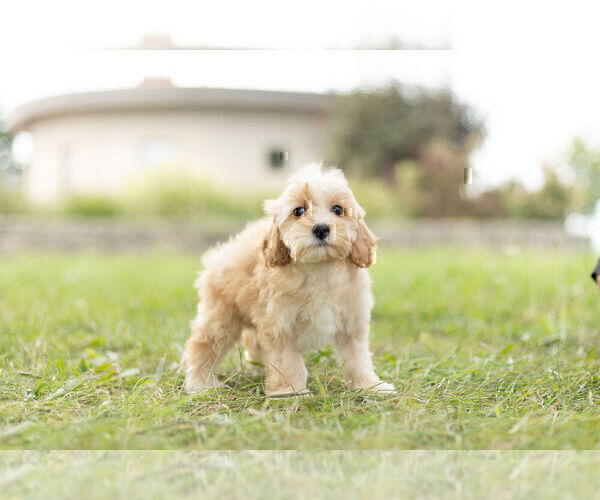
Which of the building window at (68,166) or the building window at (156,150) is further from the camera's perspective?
the building window at (68,166)

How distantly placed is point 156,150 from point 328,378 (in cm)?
1656

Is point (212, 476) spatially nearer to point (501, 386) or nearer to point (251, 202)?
point (501, 386)

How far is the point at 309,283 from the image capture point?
2725 millimetres

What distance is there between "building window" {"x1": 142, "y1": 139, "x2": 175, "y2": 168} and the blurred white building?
30mm

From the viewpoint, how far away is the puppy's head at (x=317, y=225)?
101 inches

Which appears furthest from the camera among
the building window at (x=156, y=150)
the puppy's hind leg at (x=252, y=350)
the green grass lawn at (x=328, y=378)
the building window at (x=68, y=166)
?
the building window at (x=68, y=166)

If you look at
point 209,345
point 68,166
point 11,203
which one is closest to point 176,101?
point 68,166

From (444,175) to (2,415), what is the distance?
13636 mm

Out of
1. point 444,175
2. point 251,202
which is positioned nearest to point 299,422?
point 251,202

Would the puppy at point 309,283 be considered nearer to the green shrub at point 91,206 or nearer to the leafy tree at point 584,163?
the green shrub at point 91,206

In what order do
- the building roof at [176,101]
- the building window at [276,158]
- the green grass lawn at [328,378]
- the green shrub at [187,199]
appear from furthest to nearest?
the building window at [276,158]
the building roof at [176,101]
the green shrub at [187,199]
the green grass lawn at [328,378]

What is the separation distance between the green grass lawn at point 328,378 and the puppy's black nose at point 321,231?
0.68m

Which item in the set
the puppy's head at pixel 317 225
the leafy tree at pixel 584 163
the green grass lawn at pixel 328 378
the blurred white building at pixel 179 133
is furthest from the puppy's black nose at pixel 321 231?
the leafy tree at pixel 584 163

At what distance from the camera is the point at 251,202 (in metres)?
13.7
